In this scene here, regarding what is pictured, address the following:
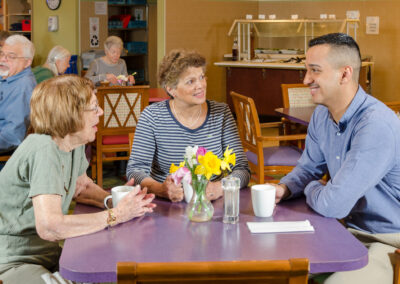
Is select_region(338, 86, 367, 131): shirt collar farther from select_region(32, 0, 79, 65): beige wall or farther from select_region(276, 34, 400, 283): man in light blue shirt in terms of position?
select_region(32, 0, 79, 65): beige wall

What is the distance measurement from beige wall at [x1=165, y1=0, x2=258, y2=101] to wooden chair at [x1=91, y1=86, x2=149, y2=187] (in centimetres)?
417

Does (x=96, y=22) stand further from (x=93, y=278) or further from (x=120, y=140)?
(x=93, y=278)

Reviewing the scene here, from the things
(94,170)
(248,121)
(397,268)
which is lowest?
(94,170)

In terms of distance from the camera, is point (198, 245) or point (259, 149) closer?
point (198, 245)

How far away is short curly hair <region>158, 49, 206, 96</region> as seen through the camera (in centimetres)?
259

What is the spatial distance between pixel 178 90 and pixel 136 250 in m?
1.14

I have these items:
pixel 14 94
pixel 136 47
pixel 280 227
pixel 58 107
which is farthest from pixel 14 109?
pixel 136 47

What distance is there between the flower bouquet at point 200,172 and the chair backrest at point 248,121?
2060mm

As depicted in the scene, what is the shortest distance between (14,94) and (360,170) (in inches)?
97.8

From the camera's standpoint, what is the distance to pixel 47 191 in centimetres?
174

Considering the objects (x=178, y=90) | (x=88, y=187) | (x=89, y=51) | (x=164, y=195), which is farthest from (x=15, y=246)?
(x=89, y=51)

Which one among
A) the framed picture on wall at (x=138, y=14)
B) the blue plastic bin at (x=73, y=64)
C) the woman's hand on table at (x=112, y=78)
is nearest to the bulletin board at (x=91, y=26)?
the blue plastic bin at (x=73, y=64)

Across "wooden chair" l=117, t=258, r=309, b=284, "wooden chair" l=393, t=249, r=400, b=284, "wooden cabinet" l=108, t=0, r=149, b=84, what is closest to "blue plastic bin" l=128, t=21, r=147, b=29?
"wooden cabinet" l=108, t=0, r=149, b=84

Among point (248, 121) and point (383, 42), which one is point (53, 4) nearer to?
point (383, 42)
